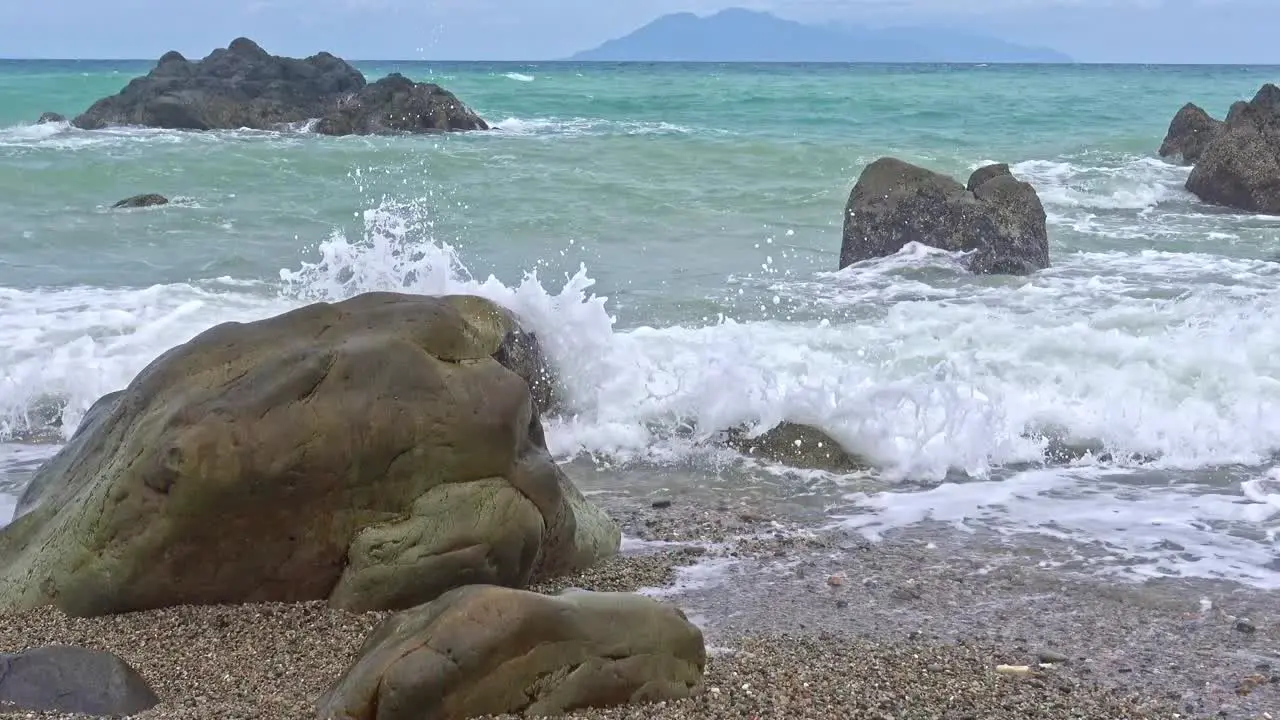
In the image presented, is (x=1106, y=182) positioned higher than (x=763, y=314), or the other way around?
(x=1106, y=182)

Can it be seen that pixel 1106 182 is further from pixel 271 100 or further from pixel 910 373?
pixel 271 100

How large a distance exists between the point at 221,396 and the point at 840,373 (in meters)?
4.26

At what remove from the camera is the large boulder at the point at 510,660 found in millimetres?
3186

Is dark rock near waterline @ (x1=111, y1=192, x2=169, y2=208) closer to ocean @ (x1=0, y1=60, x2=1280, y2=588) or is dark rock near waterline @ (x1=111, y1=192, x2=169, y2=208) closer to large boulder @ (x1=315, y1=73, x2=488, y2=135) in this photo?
ocean @ (x1=0, y1=60, x2=1280, y2=588)

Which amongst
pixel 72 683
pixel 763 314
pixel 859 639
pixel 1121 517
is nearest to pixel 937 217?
pixel 763 314

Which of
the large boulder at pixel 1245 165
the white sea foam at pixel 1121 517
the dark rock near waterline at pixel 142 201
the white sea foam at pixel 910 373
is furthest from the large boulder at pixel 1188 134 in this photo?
the white sea foam at pixel 1121 517

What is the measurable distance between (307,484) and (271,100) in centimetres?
2900

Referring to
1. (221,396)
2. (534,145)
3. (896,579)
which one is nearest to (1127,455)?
(896,579)

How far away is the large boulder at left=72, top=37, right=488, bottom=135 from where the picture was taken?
2895 centimetres

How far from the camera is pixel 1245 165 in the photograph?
51.0 feet

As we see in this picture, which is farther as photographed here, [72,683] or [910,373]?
[910,373]

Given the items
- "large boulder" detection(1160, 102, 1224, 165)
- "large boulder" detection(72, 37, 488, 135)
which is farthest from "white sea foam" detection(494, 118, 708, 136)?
"large boulder" detection(1160, 102, 1224, 165)

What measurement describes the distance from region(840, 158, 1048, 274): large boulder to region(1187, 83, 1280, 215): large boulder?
5.43m

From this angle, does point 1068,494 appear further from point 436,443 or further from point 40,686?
point 40,686
